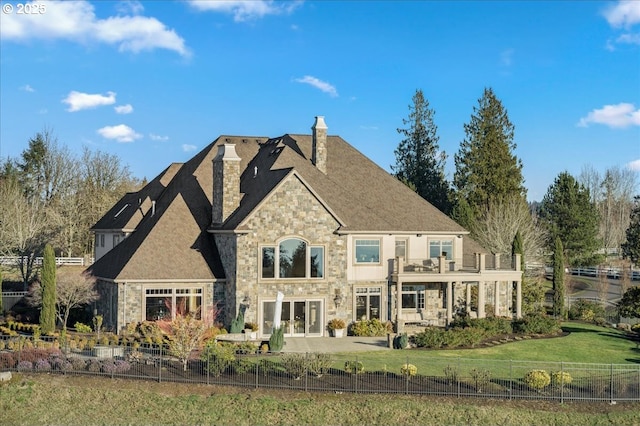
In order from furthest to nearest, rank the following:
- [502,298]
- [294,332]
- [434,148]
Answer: [434,148] < [502,298] < [294,332]

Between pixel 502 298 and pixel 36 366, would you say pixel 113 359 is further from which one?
pixel 502 298

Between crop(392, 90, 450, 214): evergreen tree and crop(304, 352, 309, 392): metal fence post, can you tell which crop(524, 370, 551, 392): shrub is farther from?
crop(392, 90, 450, 214): evergreen tree

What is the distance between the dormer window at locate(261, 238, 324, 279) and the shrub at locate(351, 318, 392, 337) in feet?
9.62

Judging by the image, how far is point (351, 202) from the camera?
38281 millimetres

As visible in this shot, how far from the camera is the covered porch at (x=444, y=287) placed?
36.7 m

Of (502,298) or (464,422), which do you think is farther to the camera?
(502,298)

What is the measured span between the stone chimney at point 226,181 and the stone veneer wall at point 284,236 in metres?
1.28

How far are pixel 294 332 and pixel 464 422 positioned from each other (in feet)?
47.2

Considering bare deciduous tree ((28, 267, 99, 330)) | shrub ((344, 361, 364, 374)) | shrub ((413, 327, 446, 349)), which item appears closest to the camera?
shrub ((344, 361, 364, 374))

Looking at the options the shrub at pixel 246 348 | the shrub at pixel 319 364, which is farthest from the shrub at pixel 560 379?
the shrub at pixel 246 348

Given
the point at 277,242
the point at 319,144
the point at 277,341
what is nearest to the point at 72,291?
the point at 277,242

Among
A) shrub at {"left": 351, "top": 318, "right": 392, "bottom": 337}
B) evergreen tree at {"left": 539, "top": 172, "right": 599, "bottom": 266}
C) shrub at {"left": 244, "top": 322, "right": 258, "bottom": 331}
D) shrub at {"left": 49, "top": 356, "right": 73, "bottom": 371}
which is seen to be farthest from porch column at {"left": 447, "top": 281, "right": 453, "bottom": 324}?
evergreen tree at {"left": 539, "top": 172, "right": 599, "bottom": 266}

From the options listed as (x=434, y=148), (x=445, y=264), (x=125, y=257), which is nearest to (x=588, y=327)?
(x=445, y=264)

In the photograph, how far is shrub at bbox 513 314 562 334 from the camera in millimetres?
35844
